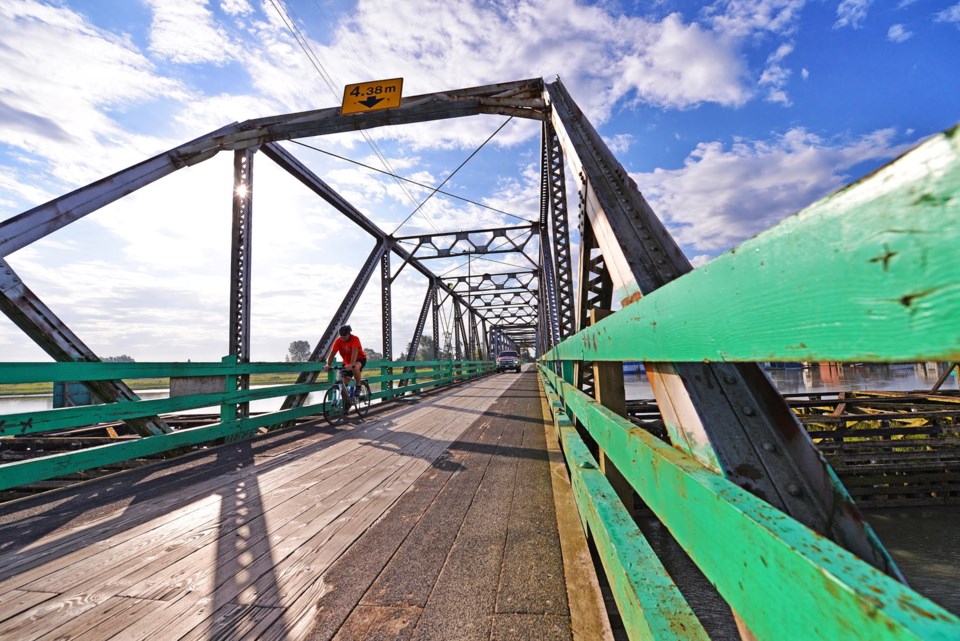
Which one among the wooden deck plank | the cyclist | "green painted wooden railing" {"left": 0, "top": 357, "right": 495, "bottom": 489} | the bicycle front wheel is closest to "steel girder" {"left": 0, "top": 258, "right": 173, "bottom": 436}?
"green painted wooden railing" {"left": 0, "top": 357, "right": 495, "bottom": 489}

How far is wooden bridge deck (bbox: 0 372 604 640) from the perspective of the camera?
1547mm

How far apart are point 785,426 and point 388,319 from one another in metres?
12.1

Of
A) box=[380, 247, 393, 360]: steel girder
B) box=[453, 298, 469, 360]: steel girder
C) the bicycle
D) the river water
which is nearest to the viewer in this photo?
the river water

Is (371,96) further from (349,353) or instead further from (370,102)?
(349,353)

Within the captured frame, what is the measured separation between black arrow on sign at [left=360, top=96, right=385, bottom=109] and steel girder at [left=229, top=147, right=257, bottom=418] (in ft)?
8.05

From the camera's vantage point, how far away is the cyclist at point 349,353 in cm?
720

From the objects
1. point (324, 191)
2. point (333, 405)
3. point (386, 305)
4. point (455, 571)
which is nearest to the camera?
point (455, 571)

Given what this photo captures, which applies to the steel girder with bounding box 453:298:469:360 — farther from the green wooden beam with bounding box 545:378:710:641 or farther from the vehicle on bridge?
the green wooden beam with bounding box 545:378:710:641

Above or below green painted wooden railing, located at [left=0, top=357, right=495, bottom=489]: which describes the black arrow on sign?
above

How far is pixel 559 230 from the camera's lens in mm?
6789

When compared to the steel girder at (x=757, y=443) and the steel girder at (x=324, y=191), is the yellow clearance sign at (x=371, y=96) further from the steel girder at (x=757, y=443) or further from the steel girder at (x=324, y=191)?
the steel girder at (x=757, y=443)

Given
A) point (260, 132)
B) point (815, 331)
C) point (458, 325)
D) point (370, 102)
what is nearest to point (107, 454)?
point (815, 331)

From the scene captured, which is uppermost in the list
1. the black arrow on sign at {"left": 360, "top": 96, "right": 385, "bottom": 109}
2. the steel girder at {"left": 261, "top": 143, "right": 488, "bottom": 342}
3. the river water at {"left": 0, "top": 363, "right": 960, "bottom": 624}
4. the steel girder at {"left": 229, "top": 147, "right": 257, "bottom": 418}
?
the black arrow on sign at {"left": 360, "top": 96, "right": 385, "bottom": 109}

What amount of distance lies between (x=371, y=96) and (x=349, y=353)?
15.1ft
